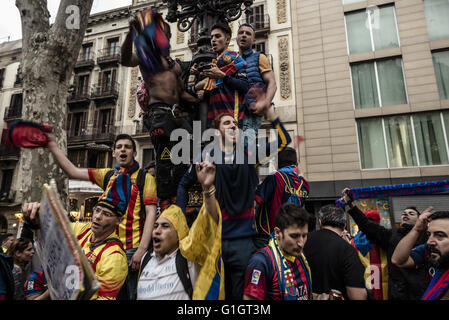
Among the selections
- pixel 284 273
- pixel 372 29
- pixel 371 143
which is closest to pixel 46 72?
pixel 284 273

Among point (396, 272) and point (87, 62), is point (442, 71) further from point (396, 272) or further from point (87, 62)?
point (87, 62)

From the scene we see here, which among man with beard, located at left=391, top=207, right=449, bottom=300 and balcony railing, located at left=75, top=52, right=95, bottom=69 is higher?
balcony railing, located at left=75, top=52, right=95, bottom=69

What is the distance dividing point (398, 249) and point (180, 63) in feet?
11.9

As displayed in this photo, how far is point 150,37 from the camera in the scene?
9.49 ft

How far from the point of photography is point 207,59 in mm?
3516

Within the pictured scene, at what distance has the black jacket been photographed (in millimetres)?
2967

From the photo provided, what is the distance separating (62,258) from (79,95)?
2421 cm

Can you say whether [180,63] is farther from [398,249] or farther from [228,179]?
[398,249]

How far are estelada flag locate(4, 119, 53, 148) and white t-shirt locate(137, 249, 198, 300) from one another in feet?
4.92

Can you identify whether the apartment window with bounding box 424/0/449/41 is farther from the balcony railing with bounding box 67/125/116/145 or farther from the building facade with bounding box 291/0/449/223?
the balcony railing with bounding box 67/125/116/145

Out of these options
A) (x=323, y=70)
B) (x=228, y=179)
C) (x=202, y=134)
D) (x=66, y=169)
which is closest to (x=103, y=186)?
(x=66, y=169)

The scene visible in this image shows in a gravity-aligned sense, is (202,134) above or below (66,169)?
above

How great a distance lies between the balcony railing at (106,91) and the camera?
808 inches

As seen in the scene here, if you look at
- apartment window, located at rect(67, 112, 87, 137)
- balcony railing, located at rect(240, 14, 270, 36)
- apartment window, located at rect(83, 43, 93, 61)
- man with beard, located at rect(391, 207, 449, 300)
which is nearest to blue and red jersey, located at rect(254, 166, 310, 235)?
man with beard, located at rect(391, 207, 449, 300)
